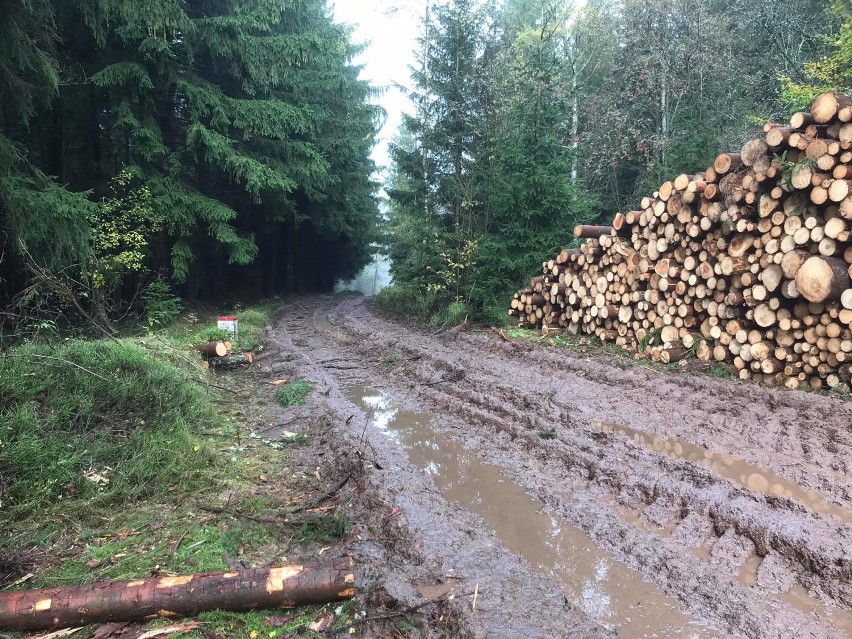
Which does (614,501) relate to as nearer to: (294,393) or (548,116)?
(294,393)

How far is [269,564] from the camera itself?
333 centimetres

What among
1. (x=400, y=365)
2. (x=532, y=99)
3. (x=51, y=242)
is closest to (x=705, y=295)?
(x=400, y=365)

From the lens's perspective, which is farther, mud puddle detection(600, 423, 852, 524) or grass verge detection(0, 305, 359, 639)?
mud puddle detection(600, 423, 852, 524)

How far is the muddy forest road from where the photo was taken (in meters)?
2.94

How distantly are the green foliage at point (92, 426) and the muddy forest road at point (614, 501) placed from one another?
182 centimetres

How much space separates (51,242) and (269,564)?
24.5 ft

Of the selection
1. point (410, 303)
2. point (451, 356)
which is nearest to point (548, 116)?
point (451, 356)

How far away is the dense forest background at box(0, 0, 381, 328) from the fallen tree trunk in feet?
15.3

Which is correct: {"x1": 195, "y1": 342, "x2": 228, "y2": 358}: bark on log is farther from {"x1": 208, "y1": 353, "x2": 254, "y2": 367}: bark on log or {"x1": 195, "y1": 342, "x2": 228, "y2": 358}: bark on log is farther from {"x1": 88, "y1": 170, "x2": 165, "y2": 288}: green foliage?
{"x1": 88, "y1": 170, "x2": 165, "y2": 288}: green foliage

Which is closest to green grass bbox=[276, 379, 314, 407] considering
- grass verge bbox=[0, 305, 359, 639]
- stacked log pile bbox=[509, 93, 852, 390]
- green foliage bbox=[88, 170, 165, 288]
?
grass verge bbox=[0, 305, 359, 639]

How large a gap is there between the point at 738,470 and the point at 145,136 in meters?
13.7

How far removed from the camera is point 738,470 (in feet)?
14.8

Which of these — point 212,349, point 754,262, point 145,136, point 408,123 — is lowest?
point 212,349

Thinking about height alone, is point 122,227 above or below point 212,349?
above
